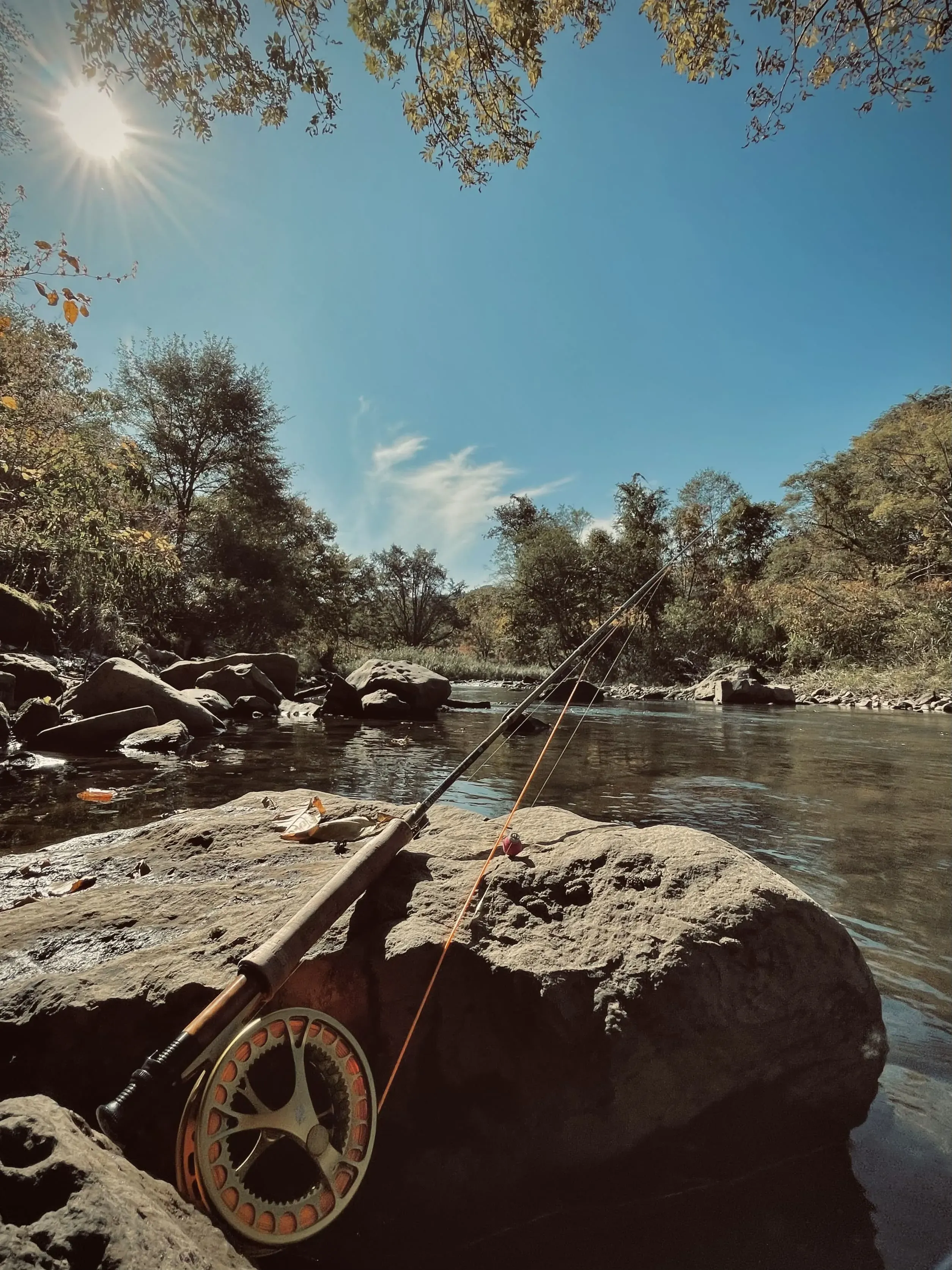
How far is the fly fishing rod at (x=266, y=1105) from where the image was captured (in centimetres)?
130

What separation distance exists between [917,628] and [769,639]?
8724mm

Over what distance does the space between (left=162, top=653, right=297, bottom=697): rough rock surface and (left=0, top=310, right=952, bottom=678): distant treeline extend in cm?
216

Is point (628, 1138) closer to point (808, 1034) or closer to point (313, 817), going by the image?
point (808, 1034)

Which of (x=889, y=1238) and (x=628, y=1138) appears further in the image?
(x=628, y=1138)

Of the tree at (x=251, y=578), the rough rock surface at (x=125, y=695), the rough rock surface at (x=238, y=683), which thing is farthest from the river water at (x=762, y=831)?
the tree at (x=251, y=578)

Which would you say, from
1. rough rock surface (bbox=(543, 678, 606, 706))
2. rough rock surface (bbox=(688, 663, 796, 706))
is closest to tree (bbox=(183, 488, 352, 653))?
rough rock surface (bbox=(543, 678, 606, 706))

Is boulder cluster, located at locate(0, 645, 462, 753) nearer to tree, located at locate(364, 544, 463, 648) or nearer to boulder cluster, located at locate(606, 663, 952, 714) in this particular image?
boulder cluster, located at locate(606, 663, 952, 714)

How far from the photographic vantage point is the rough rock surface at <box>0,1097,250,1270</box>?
105 centimetres

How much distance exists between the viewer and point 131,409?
2839cm

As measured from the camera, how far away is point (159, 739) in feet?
33.9

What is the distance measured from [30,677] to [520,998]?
1211 cm

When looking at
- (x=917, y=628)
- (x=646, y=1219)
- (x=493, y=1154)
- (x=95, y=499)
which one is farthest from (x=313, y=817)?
(x=917, y=628)

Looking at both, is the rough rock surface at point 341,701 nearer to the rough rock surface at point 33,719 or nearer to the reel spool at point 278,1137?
the rough rock surface at point 33,719

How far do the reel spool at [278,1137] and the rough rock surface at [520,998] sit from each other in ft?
0.92
